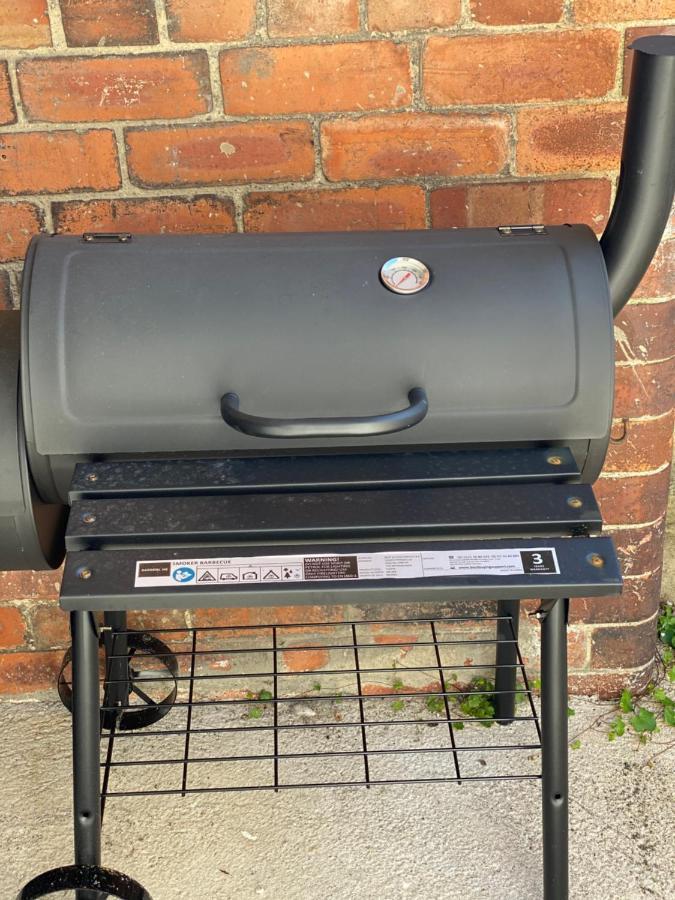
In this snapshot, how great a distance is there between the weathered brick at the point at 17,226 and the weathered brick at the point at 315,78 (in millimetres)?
440

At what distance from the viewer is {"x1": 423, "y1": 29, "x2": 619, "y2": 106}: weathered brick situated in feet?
5.96

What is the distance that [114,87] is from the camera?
1.84 meters

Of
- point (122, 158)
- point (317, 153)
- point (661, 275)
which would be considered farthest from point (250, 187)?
point (661, 275)

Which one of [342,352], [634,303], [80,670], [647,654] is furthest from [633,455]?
[80,670]

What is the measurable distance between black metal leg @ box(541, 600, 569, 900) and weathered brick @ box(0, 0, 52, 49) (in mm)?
1351

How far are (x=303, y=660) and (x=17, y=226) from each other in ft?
4.00

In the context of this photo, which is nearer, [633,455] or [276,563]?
[276,563]

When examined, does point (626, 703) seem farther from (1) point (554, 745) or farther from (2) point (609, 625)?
(1) point (554, 745)

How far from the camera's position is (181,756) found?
227cm

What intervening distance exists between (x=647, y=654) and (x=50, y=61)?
73.6 inches

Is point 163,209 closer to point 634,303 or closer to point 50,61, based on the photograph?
point 50,61

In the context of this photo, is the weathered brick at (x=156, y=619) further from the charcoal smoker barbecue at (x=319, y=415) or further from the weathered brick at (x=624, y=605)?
the weathered brick at (x=624, y=605)

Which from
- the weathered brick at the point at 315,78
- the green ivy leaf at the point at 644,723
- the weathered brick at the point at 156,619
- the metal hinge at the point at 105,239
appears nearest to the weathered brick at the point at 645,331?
the weathered brick at the point at 315,78

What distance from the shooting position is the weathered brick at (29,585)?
90.2 inches
